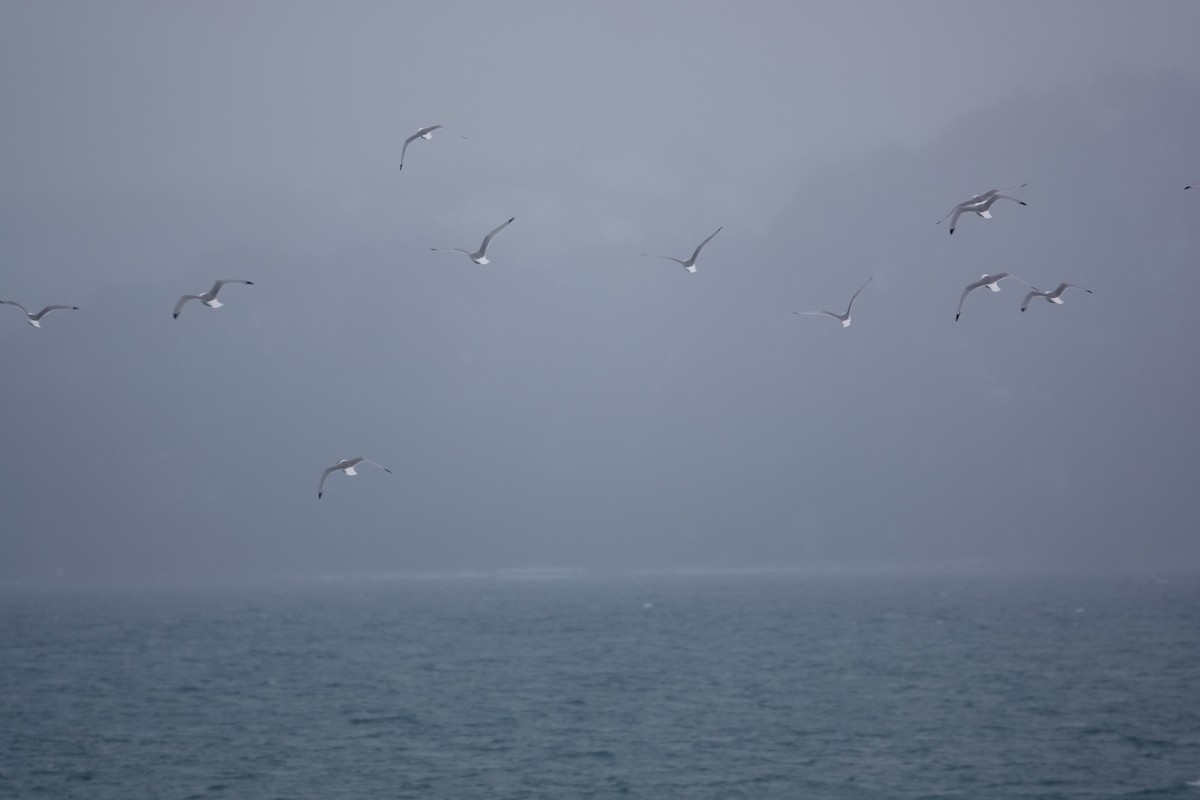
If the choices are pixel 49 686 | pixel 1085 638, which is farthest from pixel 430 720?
pixel 1085 638

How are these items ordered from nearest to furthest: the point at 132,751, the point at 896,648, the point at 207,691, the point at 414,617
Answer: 1. the point at 132,751
2. the point at 207,691
3. the point at 896,648
4. the point at 414,617

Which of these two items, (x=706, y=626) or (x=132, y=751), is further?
(x=706, y=626)

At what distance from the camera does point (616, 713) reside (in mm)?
78062

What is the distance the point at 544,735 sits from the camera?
7012cm

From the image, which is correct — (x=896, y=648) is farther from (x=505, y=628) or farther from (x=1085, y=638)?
(x=505, y=628)

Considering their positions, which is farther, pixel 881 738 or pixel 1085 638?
pixel 1085 638

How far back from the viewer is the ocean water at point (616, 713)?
2265 inches

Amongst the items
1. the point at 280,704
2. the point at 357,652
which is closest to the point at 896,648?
the point at 357,652

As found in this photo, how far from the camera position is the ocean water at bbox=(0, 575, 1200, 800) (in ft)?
189

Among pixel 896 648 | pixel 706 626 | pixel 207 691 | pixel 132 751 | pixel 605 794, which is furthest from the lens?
pixel 706 626

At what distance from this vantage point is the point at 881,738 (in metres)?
68.4

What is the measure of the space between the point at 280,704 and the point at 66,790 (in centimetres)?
2791

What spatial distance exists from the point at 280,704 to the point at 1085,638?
79763 millimetres

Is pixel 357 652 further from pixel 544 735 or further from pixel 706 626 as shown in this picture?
pixel 544 735
